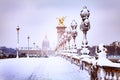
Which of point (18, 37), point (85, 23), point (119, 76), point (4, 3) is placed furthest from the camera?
point (18, 37)

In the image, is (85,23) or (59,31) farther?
(59,31)

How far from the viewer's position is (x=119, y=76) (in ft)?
14.3

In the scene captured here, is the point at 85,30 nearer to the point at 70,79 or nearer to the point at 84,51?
the point at 84,51

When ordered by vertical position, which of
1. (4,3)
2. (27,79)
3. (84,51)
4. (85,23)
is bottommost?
(27,79)

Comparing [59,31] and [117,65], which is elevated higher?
[59,31]

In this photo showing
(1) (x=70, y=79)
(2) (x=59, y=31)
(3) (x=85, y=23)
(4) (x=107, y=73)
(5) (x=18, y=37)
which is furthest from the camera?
(2) (x=59, y=31)

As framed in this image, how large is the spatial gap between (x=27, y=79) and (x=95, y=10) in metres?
4.84

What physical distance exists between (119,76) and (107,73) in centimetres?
46

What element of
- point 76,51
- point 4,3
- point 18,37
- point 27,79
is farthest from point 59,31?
point 27,79

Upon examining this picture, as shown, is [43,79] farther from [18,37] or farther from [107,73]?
[18,37]

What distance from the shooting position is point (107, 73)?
4.80 meters

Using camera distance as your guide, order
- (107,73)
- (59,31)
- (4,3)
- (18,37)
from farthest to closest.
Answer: (59,31) < (18,37) < (4,3) < (107,73)

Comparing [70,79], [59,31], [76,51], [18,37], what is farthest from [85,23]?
[59,31]

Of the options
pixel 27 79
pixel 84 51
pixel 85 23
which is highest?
pixel 85 23
